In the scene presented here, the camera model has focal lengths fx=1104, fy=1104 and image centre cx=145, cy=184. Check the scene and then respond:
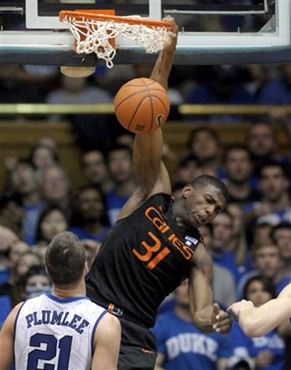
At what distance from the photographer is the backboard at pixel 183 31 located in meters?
6.41

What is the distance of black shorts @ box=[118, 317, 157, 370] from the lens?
19.0 feet

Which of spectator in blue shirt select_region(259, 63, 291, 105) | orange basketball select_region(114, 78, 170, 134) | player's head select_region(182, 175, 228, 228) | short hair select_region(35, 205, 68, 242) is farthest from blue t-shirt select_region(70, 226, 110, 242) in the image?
orange basketball select_region(114, 78, 170, 134)

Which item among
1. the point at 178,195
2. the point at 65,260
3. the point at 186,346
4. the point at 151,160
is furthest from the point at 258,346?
the point at 65,260

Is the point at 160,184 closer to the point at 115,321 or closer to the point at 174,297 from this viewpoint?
the point at 115,321

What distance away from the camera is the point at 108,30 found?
6.25 meters

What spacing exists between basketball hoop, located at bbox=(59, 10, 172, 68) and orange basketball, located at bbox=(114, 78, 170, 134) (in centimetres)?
→ 37

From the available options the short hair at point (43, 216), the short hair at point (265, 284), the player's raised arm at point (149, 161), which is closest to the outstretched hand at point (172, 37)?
the player's raised arm at point (149, 161)

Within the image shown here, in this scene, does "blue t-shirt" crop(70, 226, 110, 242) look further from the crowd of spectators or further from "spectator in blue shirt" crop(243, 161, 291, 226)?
"spectator in blue shirt" crop(243, 161, 291, 226)

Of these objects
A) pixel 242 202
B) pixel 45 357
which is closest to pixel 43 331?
pixel 45 357

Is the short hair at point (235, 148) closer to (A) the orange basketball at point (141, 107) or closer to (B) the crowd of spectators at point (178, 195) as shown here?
(B) the crowd of spectators at point (178, 195)

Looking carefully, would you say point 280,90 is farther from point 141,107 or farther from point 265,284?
point 141,107

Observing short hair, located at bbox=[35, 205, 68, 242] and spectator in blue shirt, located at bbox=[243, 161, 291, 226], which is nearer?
short hair, located at bbox=[35, 205, 68, 242]

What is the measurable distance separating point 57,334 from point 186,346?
2973mm

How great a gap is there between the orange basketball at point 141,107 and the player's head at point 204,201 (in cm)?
41
